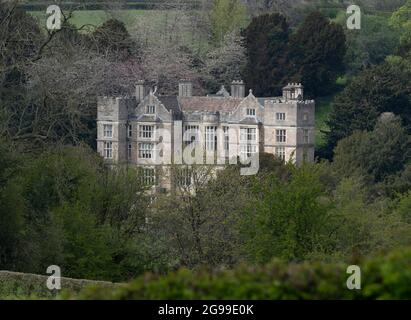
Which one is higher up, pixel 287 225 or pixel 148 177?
pixel 148 177

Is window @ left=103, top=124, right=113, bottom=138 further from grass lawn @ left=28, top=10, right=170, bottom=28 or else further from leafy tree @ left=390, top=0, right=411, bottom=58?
leafy tree @ left=390, top=0, right=411, bottom=58

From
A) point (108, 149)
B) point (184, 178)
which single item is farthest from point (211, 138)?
point (184, 178)

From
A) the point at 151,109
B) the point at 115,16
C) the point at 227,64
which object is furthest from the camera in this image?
the point at 115,16

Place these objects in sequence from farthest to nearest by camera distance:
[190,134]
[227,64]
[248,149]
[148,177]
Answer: [227,64] < [190,134] < [248,149] < [148,177]

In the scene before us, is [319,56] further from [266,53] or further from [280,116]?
[280,116]

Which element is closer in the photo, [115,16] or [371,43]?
[371,43]

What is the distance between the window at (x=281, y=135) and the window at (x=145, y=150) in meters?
4.90

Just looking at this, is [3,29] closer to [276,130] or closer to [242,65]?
[276,130]

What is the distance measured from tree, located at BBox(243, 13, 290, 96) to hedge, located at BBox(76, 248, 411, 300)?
195 feet

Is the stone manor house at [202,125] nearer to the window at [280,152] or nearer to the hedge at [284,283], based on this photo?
the window at [280,152]

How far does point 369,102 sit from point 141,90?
29.7ft

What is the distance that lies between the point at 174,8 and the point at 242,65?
11.0 metres

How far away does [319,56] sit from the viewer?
233ft
